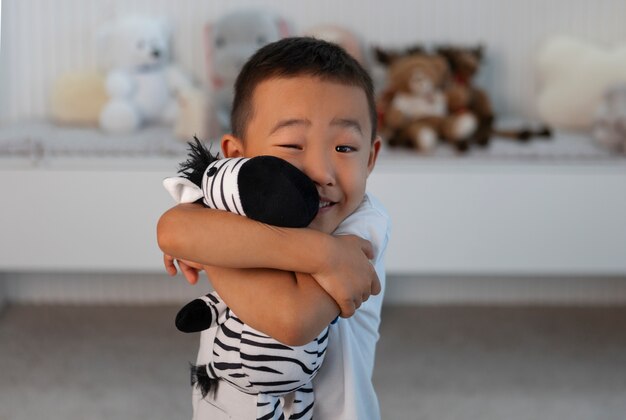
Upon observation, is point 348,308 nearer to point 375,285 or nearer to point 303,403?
point 375,285

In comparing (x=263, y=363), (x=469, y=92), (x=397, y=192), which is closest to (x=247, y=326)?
(x=263, y=363)

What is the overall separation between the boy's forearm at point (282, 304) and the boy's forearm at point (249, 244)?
2 centimetres

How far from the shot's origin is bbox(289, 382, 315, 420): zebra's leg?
3.13ft

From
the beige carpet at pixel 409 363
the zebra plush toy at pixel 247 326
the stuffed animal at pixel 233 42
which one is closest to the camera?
the zebra plush toy at pixel 247 326

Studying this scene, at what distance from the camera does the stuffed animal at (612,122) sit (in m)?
2.18

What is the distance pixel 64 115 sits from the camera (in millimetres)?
2527

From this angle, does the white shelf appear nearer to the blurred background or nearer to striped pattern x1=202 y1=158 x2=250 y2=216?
the blurred background

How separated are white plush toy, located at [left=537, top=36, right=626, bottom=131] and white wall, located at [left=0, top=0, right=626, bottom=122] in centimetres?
10

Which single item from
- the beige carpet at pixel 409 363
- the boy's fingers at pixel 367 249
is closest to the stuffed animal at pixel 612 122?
the beige carpet at pixel 409 363

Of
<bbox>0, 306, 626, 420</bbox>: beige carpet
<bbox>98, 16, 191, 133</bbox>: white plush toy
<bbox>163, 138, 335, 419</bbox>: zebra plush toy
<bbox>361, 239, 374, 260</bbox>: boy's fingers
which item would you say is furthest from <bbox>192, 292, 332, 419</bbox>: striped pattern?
<bbox>98, 16, 191, 133</bbox>: white plush toy

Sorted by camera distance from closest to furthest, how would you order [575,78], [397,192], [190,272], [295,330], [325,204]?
1. [295,330]
2. [325,204]
3. [190,272]
4. [397,192]
5. [575,78]

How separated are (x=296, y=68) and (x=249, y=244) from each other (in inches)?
8.2

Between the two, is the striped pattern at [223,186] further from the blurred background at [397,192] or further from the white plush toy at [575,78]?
the white plush toy at [575,78]

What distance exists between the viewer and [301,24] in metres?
2.61
